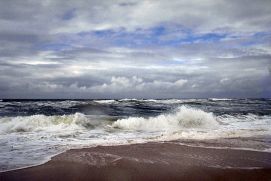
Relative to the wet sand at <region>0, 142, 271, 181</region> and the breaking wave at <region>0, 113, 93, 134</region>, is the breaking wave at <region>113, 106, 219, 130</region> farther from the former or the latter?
the wet sand at <region>0, 142, 271, 181</region>

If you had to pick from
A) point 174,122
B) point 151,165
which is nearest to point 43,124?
point 174,122

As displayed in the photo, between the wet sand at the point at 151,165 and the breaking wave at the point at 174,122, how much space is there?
781 cm

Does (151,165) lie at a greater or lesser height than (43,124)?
lesser

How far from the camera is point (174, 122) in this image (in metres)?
18.8

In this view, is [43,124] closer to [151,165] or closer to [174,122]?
[174,122]

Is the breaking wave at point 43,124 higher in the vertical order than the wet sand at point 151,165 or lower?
higher

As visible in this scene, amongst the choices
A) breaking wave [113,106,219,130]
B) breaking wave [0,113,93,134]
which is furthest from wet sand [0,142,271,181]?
breaking wave [113,106,219,130]

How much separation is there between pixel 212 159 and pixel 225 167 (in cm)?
81

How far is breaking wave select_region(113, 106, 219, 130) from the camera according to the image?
1730 centimetres

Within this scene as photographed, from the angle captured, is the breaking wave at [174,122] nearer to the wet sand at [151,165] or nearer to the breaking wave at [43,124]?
the breaking wave at [43,124]

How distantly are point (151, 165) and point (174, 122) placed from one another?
1166cm

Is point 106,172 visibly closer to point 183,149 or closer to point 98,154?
point 98,154

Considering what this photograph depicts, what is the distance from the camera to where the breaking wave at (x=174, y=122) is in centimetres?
1730

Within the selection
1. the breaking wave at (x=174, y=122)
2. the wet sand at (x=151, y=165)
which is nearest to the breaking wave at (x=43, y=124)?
the breaking wave at (x=174, y=122)
